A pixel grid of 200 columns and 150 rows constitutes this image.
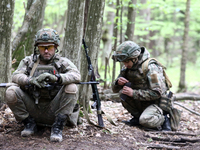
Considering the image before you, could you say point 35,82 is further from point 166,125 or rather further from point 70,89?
point 166,125

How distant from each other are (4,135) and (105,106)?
10.8 feet

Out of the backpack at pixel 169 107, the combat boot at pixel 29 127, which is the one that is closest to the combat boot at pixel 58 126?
the combat boot at pixel 29 127

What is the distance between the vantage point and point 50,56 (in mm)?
3707

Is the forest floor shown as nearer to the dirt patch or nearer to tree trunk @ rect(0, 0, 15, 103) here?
the dirt patch

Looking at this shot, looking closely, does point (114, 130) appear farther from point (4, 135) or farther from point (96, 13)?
point (96, 13)

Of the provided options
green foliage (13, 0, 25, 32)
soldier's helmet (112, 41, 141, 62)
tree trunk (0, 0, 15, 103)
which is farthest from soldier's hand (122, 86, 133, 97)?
green foliage (13, 0, 25, 32)

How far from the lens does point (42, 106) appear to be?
3.74m

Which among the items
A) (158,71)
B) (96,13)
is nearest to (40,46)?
(96,13)

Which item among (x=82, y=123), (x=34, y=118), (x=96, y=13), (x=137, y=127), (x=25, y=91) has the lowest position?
(x=137, y=127)

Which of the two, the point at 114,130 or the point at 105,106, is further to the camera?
the point at 105,106

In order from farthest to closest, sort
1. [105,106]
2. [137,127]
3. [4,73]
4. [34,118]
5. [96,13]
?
[105,106], [137,127], [96,13], [4,73], [34,118]

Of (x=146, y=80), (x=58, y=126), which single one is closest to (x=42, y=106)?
(x=58, y=126)

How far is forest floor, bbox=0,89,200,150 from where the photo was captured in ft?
10.7

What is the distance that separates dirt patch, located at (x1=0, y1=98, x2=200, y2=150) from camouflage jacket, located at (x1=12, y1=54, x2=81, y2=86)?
2.93 ft
